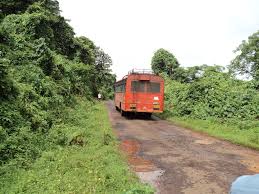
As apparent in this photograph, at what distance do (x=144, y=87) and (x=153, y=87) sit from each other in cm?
67

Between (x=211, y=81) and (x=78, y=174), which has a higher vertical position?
(x=211, y=81)

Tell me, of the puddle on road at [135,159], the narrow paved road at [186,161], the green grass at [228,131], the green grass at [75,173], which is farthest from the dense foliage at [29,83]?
the green grass at [228,131]

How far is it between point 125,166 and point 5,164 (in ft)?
→ 10.7

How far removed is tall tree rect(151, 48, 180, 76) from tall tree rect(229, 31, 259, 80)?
16814mm

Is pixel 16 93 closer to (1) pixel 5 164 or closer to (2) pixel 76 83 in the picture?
(1) pixel 5 164

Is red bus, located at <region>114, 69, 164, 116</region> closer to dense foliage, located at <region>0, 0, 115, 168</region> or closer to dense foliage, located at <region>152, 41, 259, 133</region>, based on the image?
dense foliage, located at <region>152, 41, 259, 133</region>

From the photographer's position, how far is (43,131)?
14.5m

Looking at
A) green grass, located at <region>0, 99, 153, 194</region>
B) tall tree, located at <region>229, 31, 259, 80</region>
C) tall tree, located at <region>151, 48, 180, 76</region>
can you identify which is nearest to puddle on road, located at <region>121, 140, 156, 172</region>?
green grass, located at <region>0, 99, 153, 194</region>

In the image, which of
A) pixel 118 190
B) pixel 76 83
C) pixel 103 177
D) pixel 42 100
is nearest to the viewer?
pixel 118 190

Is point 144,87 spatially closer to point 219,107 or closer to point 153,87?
point 153,87

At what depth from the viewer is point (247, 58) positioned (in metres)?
50.8

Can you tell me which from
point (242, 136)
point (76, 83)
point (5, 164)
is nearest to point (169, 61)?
point (76, 83)

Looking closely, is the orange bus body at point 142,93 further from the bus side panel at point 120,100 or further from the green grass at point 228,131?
the green grass at point 228,131

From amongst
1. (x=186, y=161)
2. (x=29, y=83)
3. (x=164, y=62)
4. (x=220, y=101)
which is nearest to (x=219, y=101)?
(x=220, y=101)
